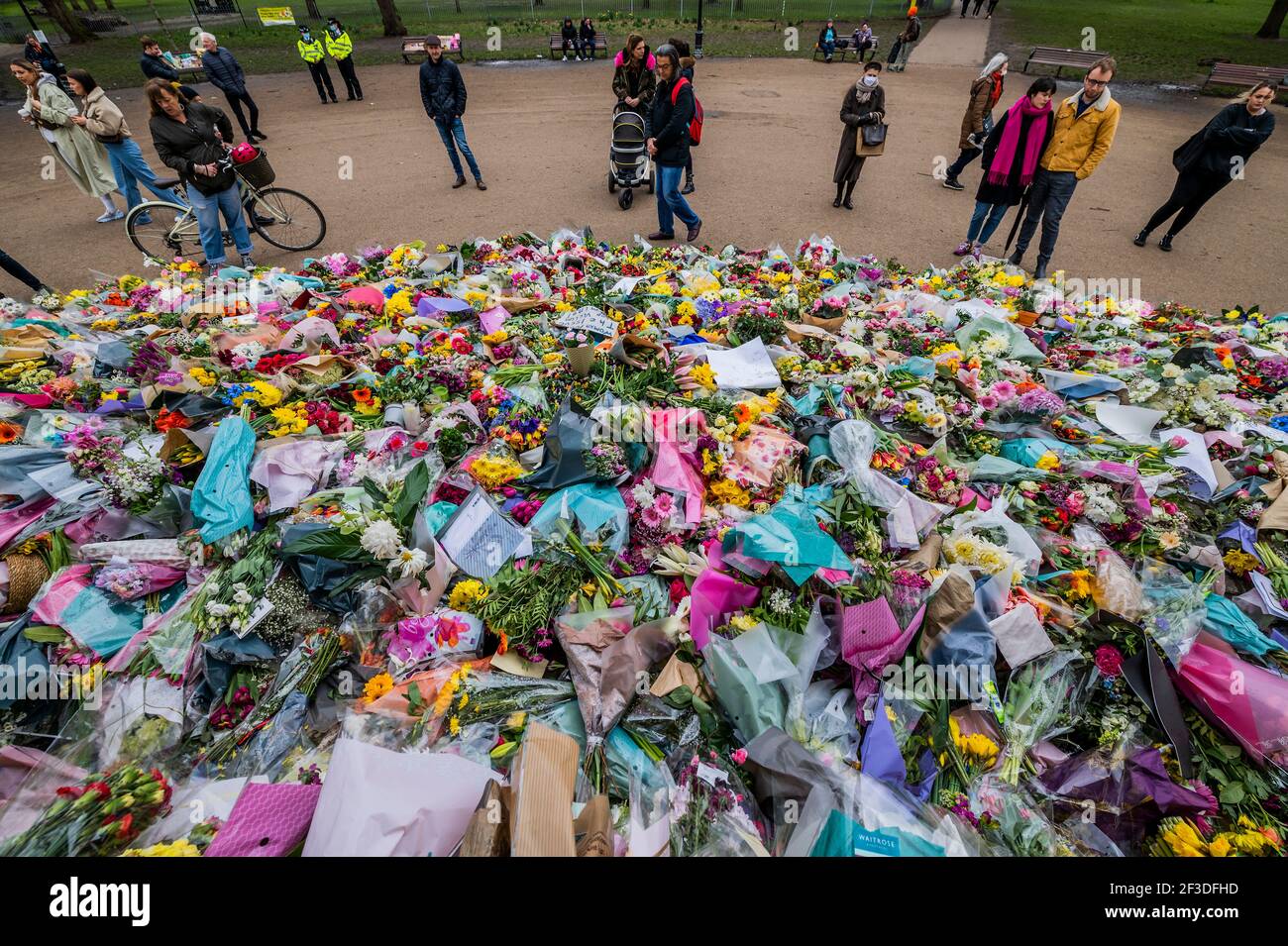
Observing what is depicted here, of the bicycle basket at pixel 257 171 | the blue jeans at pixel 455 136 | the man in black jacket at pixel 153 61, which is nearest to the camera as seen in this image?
the bicycle basket at pixel 257 171

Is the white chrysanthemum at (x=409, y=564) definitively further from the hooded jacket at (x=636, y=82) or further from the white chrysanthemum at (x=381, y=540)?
the hooded jacket at (x=636, y=82)

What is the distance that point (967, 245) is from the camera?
19.1ft

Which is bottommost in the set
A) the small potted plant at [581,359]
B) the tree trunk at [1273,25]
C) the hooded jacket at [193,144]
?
the small potted plant at [581,359]

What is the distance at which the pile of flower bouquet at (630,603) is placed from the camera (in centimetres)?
173

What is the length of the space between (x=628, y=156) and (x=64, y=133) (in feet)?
19.6

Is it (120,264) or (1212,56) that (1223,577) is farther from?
(1212,56)

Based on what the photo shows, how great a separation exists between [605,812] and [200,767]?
1.42m

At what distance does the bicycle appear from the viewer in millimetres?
5383

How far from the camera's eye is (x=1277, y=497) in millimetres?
2652

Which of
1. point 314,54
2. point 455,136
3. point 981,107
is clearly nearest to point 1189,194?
point 981,107

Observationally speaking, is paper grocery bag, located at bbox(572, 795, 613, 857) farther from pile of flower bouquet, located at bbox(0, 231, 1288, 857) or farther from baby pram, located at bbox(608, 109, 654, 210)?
baby pram, located at bbox(608, 109, 654, 210)

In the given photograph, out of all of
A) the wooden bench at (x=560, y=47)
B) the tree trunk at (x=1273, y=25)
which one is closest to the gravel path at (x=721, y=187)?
the wooden bench at (x=560, y=47)

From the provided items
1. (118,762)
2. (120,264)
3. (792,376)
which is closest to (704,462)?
(792,376)

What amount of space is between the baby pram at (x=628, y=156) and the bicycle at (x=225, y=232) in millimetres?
3355
